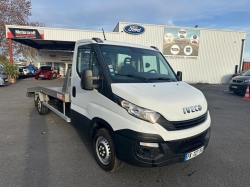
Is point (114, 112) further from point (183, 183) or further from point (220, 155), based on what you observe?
point (220, 155)

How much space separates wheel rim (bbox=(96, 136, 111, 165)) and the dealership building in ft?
56.4

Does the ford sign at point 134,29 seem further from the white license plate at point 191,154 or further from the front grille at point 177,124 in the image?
the white license plate at point 191,154

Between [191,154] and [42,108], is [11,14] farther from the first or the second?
[191,154]

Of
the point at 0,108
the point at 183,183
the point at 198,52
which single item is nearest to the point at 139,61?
the point at 183,183

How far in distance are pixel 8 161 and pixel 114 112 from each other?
7.74 feet

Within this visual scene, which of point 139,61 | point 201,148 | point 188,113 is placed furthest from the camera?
point 139,61

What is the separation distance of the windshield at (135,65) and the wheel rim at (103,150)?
109 centimetres

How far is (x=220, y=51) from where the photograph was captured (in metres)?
22.0

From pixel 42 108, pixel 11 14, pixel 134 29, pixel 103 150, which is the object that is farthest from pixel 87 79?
pixel 11 14

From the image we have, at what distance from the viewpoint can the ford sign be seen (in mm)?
19375

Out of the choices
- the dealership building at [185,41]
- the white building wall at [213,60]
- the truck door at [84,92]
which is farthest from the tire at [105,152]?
the white building wall at [213,60]

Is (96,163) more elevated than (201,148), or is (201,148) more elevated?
(201,148)

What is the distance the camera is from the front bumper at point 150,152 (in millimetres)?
2672

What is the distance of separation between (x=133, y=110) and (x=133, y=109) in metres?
0.01
